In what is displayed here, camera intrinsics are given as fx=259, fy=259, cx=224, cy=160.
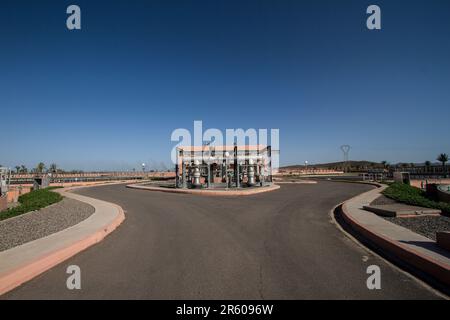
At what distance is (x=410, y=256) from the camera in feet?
18.2

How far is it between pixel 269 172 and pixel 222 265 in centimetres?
2537

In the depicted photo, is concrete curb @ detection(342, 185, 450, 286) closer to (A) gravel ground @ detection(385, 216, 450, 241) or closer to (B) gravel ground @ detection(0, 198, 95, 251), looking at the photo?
(A) gravel ground @ detection(385, 216, 450, 241)

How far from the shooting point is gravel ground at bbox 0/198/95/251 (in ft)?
24.6

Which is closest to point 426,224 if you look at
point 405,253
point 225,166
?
point 405,253

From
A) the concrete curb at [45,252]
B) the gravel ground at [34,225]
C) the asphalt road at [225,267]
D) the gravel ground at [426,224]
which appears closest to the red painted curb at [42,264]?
the concrete curb at [45,252]

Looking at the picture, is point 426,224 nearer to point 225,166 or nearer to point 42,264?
point 42,264

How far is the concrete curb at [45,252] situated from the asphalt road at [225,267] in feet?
0.67

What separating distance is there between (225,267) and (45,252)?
13.7 feet

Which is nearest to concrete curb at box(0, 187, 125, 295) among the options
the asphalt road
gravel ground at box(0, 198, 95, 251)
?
the asphalt road

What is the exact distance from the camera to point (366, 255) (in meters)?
6.09

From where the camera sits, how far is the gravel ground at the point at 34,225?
7.50 metres
